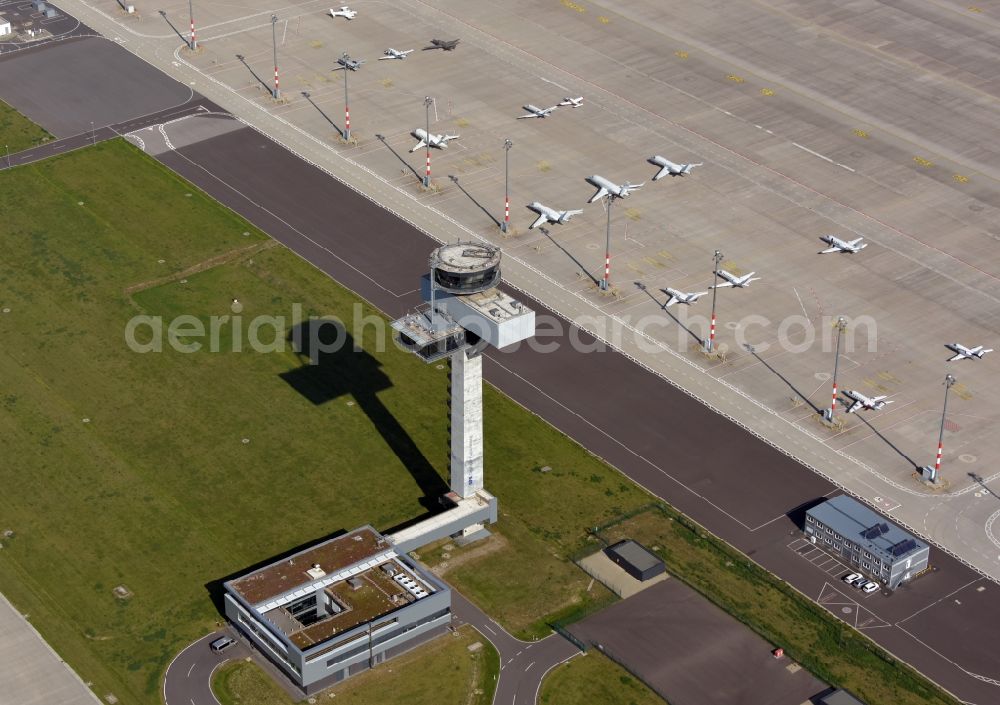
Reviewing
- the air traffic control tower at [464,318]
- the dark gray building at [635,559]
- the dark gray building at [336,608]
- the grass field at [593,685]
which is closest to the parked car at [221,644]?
the dark gray building at [336,608]

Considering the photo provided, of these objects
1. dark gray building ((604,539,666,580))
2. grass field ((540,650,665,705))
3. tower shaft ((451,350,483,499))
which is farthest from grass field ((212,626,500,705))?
tower shaft ((451,350,483,499))

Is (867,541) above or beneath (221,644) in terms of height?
above

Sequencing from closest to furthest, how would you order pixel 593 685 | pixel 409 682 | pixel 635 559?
pixel 409 682 < pixel 593 685 < pixel 635 559

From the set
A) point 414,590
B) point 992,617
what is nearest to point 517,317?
point 414,590

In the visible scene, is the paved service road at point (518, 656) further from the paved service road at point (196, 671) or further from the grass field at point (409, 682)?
the paved service road at point (196, 671)

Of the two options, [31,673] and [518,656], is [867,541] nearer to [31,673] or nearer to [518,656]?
[518,656]

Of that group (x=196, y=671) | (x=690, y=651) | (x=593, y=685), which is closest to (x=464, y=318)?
(x=593, y=685)
